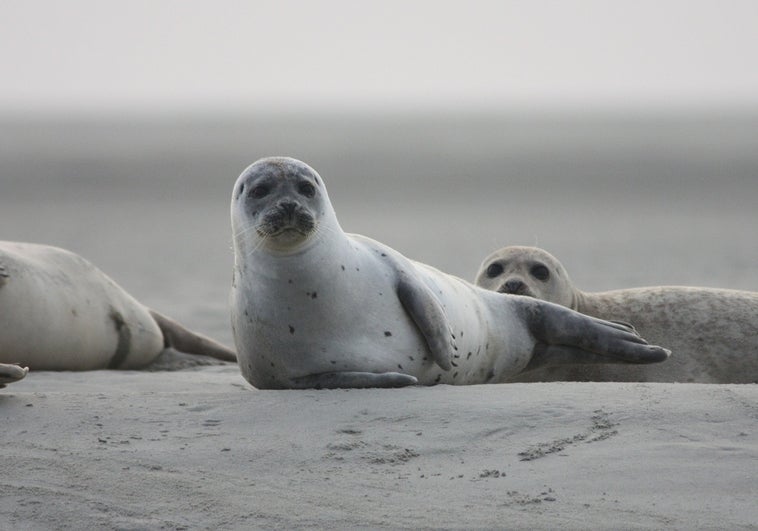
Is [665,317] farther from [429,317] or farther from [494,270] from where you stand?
[429,317]

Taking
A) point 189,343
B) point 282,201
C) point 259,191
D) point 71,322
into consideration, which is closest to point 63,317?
point 71,322

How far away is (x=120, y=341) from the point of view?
20.6ft

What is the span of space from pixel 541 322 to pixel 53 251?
7.83 ft

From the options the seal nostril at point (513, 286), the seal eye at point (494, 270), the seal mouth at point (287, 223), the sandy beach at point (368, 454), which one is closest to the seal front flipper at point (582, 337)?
the seal nostril at point (513, 286)

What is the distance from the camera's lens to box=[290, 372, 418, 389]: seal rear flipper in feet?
14.3

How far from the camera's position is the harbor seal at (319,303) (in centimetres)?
444

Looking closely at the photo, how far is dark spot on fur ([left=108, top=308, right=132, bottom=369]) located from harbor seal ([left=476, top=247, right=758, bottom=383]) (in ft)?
5.36

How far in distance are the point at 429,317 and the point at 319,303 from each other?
0.39 metres

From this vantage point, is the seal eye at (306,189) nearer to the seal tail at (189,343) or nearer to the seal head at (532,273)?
the seal head at (532,273)

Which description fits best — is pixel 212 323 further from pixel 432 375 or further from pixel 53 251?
pixel 432 375

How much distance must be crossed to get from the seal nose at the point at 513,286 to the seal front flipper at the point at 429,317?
103 cm

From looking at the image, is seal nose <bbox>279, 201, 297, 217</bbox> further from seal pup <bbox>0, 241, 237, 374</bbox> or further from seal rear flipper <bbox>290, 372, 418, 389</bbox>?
seal pup <bbox>0, 241, 237, 374</bbox>

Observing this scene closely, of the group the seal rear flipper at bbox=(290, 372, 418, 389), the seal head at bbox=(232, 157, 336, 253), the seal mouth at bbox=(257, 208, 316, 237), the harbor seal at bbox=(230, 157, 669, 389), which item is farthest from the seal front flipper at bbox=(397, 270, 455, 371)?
the seal mouth at bbox=(257, 208, 316, 237)

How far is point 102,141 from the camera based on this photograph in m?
36.1
